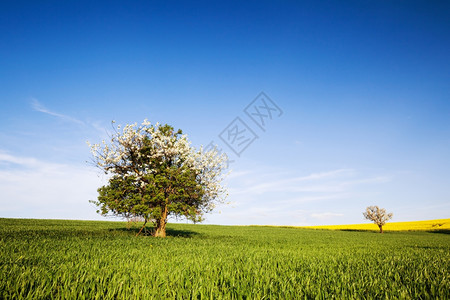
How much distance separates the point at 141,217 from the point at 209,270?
45.9 feet

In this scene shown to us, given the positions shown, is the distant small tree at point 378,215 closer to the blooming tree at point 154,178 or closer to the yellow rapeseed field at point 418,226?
the yellow rapeseed field at point 418,226

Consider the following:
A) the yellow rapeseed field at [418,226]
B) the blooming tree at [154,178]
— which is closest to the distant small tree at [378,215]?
the yellow rapeseed field at [418,226]

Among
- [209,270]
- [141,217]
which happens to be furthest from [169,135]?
[209,270]

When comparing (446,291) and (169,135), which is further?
(169,135)

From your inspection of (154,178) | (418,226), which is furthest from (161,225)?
(418,226)

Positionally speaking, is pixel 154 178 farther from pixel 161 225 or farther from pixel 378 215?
pixel 378 215

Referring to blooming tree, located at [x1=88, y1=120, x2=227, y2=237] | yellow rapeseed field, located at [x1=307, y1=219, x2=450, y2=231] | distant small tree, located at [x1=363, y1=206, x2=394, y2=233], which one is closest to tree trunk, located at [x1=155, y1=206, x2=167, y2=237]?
blooming tree, located at [x1=88, y1=120, x2=227, y2=237]

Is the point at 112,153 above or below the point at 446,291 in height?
above

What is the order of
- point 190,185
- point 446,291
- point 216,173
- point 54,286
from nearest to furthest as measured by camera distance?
point 54,286 < point 446,291 < point 190,185 < point 216,173

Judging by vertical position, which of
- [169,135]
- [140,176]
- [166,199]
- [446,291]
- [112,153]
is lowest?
[446,291]

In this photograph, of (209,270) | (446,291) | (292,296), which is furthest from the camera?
(209,270)

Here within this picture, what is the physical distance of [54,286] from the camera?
4.48 metres

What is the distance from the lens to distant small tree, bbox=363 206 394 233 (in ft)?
193

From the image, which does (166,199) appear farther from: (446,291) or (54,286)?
(446,291)
